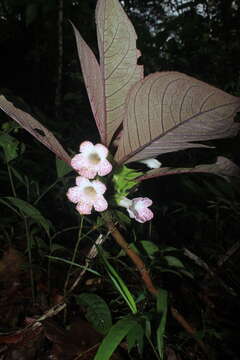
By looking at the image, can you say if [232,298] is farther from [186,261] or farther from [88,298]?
[88,298]

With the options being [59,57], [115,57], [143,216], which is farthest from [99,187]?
[59,57]

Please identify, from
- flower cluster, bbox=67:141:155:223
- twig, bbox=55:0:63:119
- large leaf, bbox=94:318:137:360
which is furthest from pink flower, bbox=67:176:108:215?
twig, bbox=55:0:63:119

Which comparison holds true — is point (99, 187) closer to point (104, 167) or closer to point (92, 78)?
point (104, 167)

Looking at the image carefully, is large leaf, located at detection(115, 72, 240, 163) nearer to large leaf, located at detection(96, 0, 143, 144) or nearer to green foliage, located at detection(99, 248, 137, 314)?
large leaf, located at detection(96, 0, 143, 144)

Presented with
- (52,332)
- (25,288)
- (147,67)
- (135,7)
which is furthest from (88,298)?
(135,7)

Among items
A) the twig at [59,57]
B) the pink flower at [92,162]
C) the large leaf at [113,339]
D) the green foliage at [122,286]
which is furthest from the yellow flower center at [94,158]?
the twig at [59,57]

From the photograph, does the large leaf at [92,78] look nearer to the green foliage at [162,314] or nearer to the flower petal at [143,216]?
the flower petal at [143,216]
